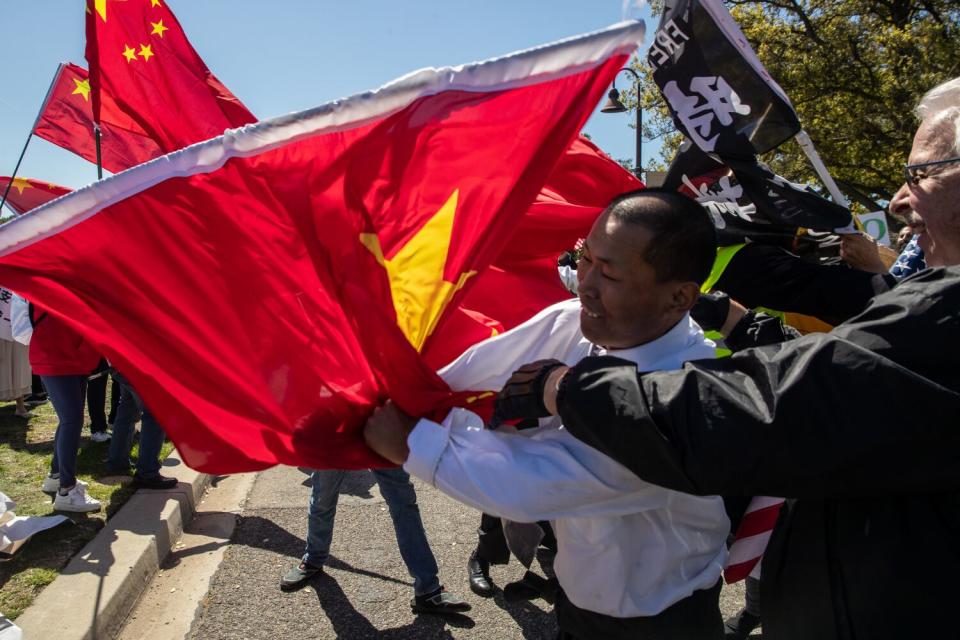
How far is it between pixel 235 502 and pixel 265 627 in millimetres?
2061

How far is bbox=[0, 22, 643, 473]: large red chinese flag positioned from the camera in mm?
1610

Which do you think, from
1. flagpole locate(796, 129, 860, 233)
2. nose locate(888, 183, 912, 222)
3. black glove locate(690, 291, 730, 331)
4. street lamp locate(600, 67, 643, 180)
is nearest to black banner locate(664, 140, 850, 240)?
flagpole locate(796, 129, 860, 233)

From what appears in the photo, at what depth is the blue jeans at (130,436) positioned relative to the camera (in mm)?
5359

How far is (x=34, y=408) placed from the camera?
27.2ft

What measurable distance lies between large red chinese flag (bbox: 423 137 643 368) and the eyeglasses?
0.87 m

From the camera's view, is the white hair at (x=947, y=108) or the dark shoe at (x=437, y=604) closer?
the white hair at (x=947, y=108)

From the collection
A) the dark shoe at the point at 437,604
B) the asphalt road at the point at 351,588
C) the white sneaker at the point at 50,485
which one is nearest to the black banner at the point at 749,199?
the asphalt road at the point at 351,588

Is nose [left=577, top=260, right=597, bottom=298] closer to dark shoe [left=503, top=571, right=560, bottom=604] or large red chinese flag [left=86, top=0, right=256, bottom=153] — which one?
dark shoe [left=503, top=571, right=560, bottom=604]

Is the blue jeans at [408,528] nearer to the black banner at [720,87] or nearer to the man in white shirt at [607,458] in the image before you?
the man in white shirt at [607,458]

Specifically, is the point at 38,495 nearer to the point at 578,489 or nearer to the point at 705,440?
the point at 578,489

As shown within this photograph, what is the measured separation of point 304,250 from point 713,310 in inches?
64.2

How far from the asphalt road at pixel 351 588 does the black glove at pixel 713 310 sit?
6.72 ft

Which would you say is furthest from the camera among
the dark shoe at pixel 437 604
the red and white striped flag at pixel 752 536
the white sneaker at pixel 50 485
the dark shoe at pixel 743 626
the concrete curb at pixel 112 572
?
the white sneaker at pixel 50 485

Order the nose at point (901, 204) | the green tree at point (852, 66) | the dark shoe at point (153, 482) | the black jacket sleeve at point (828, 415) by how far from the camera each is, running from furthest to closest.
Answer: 1. the green tree at point (852, 66)
2. the dark shoe at point (153, 482)
3. the nose at point (901, 204)
4. the black jacket sleeve at point (828, 415)
